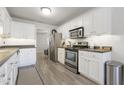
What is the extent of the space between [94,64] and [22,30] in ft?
13.3

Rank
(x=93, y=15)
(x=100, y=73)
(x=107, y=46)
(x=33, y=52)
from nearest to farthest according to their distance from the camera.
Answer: (x=100, y=73), (x=107, y=46), (x=93, y=15), (x=33, y=52)

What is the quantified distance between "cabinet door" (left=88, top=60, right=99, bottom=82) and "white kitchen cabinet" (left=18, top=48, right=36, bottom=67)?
2.69 m

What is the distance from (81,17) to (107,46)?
1516mm

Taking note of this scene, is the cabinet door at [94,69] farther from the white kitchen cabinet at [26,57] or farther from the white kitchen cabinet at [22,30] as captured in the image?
the white kitchen cabinet at [22,30]

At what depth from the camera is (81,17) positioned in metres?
3.46

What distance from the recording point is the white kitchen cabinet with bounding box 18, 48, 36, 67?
3.76m

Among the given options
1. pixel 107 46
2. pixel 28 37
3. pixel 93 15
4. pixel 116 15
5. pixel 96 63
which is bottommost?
pixel 96 63

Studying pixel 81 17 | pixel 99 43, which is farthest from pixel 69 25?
pixel 99 43

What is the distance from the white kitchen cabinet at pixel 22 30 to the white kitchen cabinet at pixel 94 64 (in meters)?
3.35

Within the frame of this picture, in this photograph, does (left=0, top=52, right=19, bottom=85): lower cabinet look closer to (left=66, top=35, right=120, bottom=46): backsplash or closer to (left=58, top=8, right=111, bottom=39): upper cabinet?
(left=58, top=8, right=111, bottom=39): upper cabinet

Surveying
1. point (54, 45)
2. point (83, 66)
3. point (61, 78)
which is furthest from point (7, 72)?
point (54, 45)

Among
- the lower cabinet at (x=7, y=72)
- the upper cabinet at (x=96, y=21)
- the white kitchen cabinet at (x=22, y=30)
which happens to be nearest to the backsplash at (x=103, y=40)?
the upper cabinet at (x=96, y=21)
